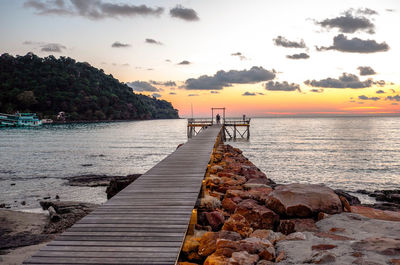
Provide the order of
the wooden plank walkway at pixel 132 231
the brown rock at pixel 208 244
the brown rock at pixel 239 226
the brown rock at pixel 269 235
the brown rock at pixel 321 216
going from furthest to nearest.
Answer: the brown rock at pixel 321 216, the brown rock at pixel 239 226, the brown rock at pixel 269 235, the brown rock at pixel 208 244, the wooden plank walkway at pixel 132 231

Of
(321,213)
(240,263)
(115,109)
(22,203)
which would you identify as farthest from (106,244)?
(115,109)

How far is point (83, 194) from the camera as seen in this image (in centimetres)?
1500

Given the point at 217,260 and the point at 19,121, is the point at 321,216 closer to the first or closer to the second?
the point at 217,260

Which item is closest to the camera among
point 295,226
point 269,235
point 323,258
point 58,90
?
point 323,258

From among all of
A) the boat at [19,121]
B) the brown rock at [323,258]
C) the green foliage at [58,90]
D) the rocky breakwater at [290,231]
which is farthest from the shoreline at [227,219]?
the green foliage at [58,90]

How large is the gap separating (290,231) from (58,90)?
424 feet

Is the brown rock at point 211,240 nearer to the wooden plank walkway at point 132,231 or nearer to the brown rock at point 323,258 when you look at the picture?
the wooden plank walkway at point 132,231

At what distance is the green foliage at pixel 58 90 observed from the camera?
106 metres

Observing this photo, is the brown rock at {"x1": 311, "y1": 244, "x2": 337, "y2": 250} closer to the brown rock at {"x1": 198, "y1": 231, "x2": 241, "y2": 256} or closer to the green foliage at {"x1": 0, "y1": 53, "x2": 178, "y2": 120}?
the brown rock at {"x1": 198, "y1": 231, "x2": 241, "y2": 256}

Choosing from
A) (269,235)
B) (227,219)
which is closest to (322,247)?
(269,235)

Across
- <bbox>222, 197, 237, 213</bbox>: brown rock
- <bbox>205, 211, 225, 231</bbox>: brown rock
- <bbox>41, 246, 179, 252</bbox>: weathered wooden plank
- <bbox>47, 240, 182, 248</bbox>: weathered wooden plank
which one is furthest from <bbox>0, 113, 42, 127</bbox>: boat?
<bbox>41, 246, 179, 252</bbox>: weathered wooden plank

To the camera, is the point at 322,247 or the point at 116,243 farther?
the point at 322,247

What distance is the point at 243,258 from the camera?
4.36 meters

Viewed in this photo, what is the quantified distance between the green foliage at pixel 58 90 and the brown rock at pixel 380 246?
11716 cm
